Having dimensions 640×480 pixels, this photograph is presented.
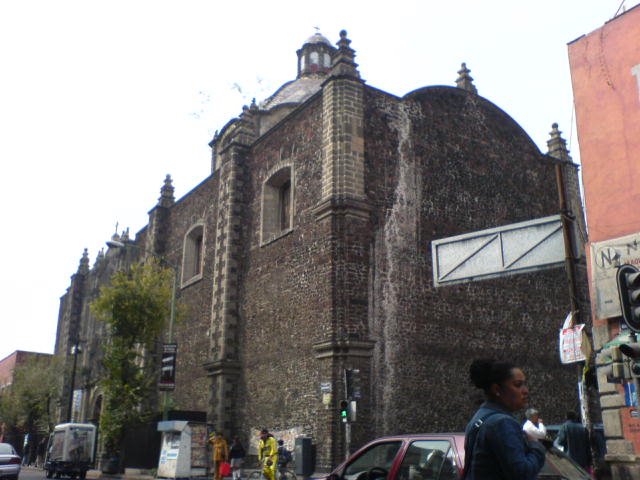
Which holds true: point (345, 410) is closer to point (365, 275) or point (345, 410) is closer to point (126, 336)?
point (365, 275)

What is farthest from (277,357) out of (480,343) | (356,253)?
(480,343)

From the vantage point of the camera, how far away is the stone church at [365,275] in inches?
755

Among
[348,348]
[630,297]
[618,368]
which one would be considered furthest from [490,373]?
[348,348]

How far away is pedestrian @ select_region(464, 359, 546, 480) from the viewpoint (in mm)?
3275

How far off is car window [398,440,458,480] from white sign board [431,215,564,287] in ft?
16.1

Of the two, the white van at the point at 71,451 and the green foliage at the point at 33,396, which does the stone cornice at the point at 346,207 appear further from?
the green foliage at the point at 33,396

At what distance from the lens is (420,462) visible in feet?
20.1

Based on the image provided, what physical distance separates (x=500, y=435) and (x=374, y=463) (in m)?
3.47

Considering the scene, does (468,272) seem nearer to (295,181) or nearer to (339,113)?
(339,113)

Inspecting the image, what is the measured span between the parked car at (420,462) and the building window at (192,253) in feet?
76.7

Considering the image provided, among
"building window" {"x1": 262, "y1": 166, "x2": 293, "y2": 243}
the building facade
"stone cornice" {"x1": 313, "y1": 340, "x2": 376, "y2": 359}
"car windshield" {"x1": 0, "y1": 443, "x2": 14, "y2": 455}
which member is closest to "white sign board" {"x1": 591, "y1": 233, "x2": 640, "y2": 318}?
the building facade

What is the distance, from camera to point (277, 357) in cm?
2144

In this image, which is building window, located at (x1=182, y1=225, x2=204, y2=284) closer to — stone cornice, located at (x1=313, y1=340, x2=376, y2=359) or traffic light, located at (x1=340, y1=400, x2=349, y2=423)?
stone cornice, located at (x1=313, y1=340, x2=376, y2=359)

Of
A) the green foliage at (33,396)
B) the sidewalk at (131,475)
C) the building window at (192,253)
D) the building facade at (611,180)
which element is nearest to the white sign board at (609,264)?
the building facade at (611,180)
